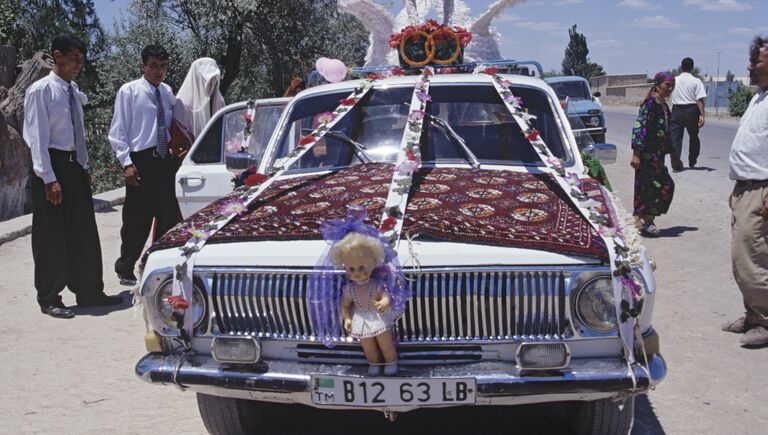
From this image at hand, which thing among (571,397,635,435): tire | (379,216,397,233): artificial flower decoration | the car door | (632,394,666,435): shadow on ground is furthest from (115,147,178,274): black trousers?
(571,397,635,435): tire

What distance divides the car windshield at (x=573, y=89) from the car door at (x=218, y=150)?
1480cm

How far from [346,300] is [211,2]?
760 inches

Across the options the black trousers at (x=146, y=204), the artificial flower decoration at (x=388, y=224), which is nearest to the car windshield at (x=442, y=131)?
the artificial flower decoration at (x=388, y=224)

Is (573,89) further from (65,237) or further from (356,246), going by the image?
(356,246)

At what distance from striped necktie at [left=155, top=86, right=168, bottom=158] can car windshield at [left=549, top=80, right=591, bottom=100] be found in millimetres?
15382

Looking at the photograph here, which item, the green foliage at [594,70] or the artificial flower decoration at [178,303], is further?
the green foliage at [594,70]

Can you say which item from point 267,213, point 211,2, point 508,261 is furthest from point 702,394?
point 211,2

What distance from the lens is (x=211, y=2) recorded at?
69.7 feet

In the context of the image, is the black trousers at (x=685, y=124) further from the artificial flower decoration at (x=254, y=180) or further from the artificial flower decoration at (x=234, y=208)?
the artificial flower decoration at (x=234, y=208)

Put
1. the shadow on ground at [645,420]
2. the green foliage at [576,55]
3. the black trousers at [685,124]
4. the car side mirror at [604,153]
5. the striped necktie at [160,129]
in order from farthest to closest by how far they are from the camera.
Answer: the green foliage at [576,55] → the black trousers at [685,124] → the striped necktie at [160,129] → the car side mirror at [604,153] → the shadow on ground at [645,420]

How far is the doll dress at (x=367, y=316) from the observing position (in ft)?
11.0

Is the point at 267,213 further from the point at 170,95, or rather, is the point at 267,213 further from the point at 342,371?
the point at 170,95

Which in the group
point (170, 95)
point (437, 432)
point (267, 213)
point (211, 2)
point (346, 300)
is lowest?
point (437, 432)

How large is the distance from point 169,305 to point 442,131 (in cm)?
210
